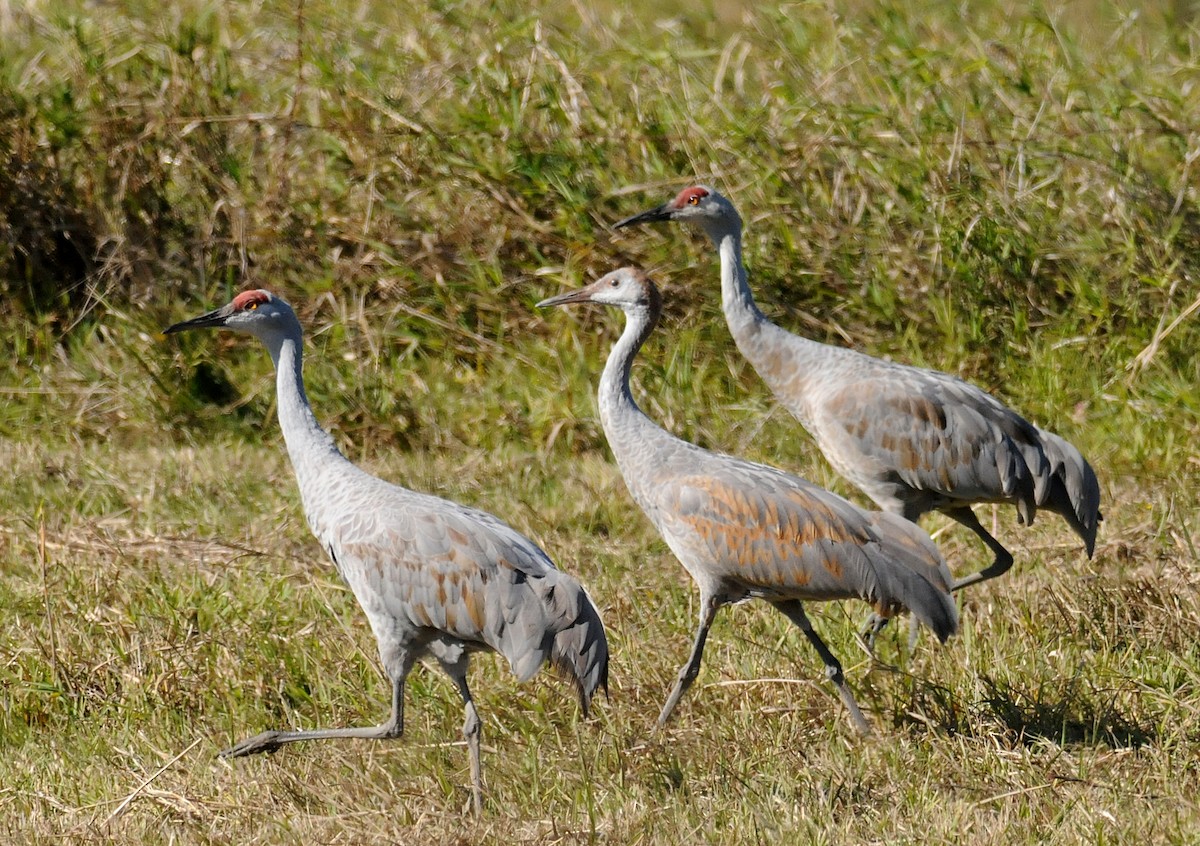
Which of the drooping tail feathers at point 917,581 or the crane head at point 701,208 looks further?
the crane head at point 701,208

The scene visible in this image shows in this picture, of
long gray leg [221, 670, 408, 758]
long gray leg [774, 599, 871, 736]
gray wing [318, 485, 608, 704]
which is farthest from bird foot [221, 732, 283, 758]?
long gray leg [774, 599, 871, 736]

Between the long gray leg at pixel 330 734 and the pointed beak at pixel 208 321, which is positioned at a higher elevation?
the pointed beak at pixel 208 321

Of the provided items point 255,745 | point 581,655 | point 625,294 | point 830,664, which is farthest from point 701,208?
point 255,745

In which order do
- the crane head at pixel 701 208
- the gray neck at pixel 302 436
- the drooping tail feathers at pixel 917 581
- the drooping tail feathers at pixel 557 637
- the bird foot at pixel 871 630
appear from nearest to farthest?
1. the drooping tail feathers at pixel 557 637
2. the drooping tail feathers at pixel 917 581
3. the gray neck at pixel 302 436
4. the bird foot at pixel 871 630
5. the crane head at pixel 701 208

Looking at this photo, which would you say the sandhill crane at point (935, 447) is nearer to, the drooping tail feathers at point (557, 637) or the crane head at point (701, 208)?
the crane head at point (701, 208)

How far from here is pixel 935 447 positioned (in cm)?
521

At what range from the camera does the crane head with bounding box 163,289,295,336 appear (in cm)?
472

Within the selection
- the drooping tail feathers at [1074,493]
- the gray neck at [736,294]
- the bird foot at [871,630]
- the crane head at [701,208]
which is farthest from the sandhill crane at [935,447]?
the crane head at [701,208]

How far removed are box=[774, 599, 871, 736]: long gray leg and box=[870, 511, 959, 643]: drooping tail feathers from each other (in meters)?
0.22

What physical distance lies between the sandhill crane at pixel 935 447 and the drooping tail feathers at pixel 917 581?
2.53 feet

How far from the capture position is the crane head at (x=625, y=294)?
497 cm

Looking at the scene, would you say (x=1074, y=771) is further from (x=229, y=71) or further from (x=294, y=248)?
(x=229, y=71)

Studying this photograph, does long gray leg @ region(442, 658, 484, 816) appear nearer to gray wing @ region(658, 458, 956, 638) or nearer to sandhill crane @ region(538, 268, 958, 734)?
sandhill crane @ region(538, 268, 958, 734)

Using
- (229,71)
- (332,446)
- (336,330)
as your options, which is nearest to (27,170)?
(229,71)
